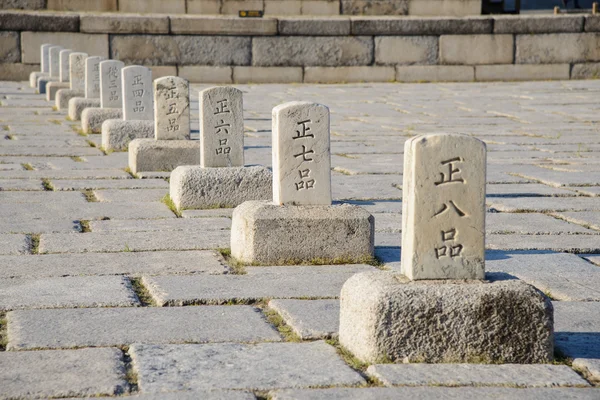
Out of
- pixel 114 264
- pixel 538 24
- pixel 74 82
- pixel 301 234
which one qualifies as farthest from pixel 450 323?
pixel 538 24

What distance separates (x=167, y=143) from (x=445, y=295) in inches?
170

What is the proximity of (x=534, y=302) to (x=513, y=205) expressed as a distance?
2831 millimetres

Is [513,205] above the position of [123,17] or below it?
below

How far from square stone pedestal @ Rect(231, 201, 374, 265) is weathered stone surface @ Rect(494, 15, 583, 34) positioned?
43.0 ft

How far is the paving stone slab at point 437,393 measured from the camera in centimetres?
264

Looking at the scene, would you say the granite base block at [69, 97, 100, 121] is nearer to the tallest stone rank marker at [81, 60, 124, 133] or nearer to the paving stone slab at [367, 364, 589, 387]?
the tallest stone rank marker at [81, 60, 124, 133]

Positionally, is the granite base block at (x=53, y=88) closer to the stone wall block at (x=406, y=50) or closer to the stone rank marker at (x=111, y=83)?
the stone rank marker at (x=111, y=83)

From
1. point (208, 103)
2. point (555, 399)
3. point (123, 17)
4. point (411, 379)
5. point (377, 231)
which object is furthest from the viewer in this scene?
point (123, 17)


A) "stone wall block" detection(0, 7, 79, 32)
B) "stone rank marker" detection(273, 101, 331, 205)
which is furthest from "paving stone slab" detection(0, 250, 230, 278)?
"stone wall block" detection(0, 7, 79, 32)

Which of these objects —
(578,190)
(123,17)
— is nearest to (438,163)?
(578,190)

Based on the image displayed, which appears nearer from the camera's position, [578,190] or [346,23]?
[578,190]

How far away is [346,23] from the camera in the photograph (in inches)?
651

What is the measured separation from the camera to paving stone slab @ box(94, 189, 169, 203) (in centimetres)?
601

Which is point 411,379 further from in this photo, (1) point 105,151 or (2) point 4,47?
(2) point 4,47
